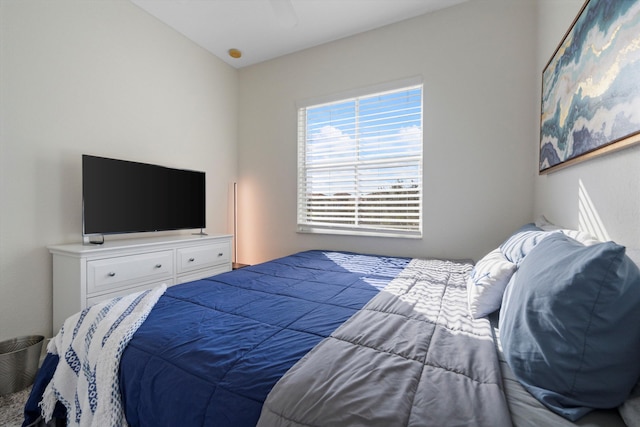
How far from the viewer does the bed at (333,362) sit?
0.62 metres

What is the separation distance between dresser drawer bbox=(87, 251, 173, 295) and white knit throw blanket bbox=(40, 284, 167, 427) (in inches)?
31.5

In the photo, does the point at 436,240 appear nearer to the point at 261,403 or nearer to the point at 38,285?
the point at 261,403

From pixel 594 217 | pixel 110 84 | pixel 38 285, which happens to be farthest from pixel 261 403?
pixel 110 84

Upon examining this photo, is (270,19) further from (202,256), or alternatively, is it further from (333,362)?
(333,362)

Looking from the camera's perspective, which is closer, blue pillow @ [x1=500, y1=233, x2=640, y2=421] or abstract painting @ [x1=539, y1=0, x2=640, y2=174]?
blue pillow @ [x1=500, y1=233, x2=640, y2=421]

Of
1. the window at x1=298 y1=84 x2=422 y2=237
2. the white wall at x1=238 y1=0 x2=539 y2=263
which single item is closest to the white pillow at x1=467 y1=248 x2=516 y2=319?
the white wall at x1=238 y1=0 x2=539 y2=263

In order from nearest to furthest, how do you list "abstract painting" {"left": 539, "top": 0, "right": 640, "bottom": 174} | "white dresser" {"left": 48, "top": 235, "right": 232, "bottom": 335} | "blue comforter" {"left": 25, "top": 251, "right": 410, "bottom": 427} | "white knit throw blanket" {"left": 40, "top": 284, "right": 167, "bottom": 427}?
1. "blue comforter" {"left": 25, "top": 251, "right": 410, "bottom": 427}
2. "white knit throw blanket" {"left": 40, "top": 284, "right": 167, "bottom": 427}
3. "abstract painting" {"left": 539, "top": 0, "right": 640, "bottom": 174}
4. "white dresser" {"left": 48, "top": 235, "right": 232, "bottom": 335}

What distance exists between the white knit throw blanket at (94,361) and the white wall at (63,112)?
117 cm

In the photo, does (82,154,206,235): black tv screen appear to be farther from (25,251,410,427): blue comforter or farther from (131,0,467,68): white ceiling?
(131,0,467,68): white ceiling

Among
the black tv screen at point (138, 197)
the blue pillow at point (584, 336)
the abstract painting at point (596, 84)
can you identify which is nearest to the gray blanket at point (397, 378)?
the blue pillow at point (584, 336)

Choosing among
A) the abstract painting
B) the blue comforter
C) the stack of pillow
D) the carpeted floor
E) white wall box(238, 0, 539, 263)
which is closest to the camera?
the stack of pillow

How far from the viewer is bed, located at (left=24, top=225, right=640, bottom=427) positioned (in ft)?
2.03

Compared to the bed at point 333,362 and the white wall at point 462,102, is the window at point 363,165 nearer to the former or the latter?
the white wall at point 462,102

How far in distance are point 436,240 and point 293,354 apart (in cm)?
214
